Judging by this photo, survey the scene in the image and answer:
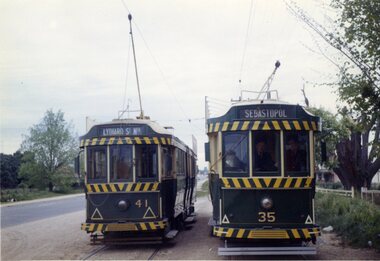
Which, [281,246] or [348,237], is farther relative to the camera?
[348,237]

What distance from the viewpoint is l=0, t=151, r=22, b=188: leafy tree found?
239 feet

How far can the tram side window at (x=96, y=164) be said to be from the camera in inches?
548

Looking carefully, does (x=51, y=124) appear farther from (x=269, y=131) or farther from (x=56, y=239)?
(x=269, y=131)

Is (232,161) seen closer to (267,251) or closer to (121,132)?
(267,251)

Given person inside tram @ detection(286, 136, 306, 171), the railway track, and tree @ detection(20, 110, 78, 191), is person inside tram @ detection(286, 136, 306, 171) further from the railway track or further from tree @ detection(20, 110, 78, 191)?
tree @ detection(20, 110, 78, 191)

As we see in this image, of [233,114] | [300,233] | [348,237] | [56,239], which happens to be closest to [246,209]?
[300,233]

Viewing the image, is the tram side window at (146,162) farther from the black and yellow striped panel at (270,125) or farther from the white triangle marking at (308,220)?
the white triangle marking at (308,220)

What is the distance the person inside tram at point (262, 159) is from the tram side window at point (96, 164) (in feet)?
14.4

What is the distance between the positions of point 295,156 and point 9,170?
70567 millimetres

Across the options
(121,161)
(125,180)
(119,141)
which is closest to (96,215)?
(125,180)

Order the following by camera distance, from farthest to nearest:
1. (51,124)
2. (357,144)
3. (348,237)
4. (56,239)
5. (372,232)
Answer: (51,124) → (357,144) → (56,239) → (348,237) → (372,232)

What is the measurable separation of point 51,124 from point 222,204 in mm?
67790

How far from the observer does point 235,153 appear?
456 inches

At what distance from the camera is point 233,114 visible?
11.6m
